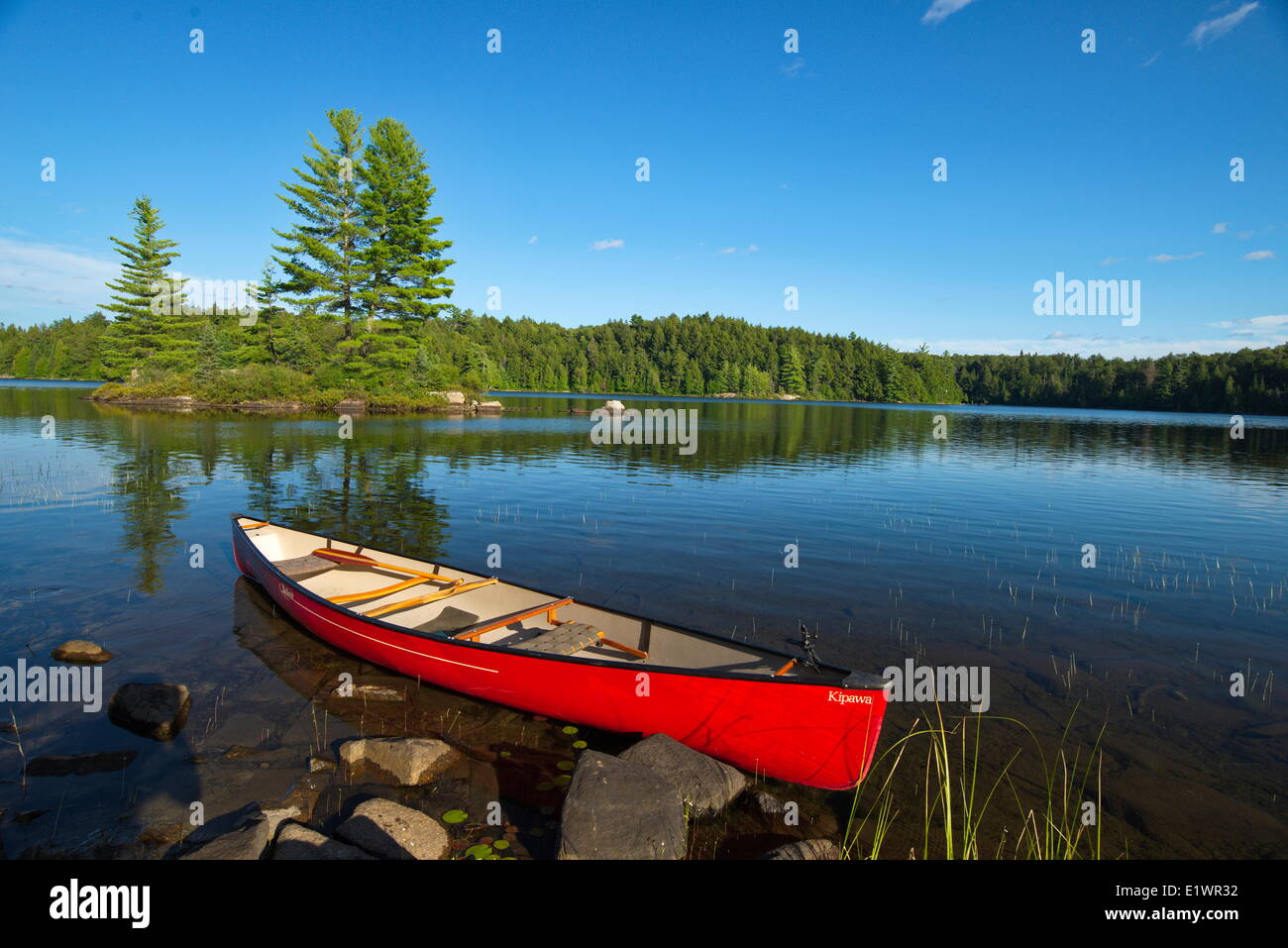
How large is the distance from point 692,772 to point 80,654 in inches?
356

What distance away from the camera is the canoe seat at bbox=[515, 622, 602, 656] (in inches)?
314

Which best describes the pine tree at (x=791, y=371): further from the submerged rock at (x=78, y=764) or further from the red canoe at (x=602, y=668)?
the submerged rock at (x=78, y=764)

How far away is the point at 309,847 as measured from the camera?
491 centimetres

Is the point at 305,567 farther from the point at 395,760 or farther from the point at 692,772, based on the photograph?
the point at 692,772

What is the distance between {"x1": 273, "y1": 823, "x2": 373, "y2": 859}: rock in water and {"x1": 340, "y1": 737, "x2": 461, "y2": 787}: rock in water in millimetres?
1257

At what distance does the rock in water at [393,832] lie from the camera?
200 inches

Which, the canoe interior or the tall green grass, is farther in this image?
Answer: the canoe interior

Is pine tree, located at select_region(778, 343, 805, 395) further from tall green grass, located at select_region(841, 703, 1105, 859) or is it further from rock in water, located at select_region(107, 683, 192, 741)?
rock in water, located at select_region(107, 683, 192, 741)

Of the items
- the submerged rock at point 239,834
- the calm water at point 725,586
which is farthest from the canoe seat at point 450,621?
the submerged rock at point 239,834

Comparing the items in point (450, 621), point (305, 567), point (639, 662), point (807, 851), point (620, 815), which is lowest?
point (807, 851)

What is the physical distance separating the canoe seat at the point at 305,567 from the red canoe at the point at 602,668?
2.1 inches

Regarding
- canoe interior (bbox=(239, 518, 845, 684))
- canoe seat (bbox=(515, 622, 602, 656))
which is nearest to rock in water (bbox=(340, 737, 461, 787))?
canoe interior (bbox=(239, 518, 845, 684))

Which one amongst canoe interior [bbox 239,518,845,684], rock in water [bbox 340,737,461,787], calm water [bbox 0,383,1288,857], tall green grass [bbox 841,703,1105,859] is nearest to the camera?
tall green grass [bbox 841,703,1105,859]

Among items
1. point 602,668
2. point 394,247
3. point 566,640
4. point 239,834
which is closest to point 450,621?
point 566,640
